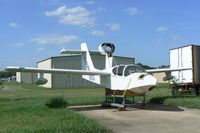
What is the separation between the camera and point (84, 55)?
16766 mm

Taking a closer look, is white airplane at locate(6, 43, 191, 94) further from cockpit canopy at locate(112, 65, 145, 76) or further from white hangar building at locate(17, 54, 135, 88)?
white hangar building at locate(17, 54, 135, 88)

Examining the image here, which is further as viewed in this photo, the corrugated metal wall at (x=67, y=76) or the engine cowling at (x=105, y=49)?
the corrugated metal wall at (x=67, y=76)

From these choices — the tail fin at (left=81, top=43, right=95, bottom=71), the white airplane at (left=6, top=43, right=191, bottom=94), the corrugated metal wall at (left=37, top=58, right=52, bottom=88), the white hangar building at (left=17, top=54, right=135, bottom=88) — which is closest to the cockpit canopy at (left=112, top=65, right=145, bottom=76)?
the white airplane at (left=6, top=43, right=191, bottom=94)

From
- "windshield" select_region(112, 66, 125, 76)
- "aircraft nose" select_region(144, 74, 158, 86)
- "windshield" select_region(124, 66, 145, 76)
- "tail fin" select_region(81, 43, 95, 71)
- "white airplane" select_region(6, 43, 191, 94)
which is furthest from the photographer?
"tail fin" select_region(81, 43, 95, 71)

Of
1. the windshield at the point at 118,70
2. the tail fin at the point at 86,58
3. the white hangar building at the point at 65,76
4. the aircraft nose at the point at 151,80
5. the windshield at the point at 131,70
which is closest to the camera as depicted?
the aircraft nose at the point at 151,80

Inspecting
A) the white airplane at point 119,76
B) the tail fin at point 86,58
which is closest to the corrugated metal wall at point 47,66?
the tail fin at point 86,58

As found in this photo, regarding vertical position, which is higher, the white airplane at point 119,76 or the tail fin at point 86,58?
the tail fin at point 86,58

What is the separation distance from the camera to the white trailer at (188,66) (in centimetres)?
1794

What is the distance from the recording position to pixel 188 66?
1812 centimetres

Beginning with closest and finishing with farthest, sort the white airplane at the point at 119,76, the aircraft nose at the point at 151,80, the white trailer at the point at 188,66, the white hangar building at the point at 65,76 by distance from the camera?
the aircraft nose at the point at 151,80 → the white airplane at the point at 119,76 → the white trailer at the point at 188,66 → the white hangar building at the point at 65,76

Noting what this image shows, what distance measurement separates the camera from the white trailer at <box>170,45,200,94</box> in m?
17.9

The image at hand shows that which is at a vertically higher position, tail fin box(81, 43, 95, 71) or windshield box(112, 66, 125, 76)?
tail fin box(81, 43, 95, 71)

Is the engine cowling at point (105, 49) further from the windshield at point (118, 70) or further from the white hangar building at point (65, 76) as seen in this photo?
the white hangar building at point (65, 76)

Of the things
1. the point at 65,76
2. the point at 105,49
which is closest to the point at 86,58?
the point at 105,49
